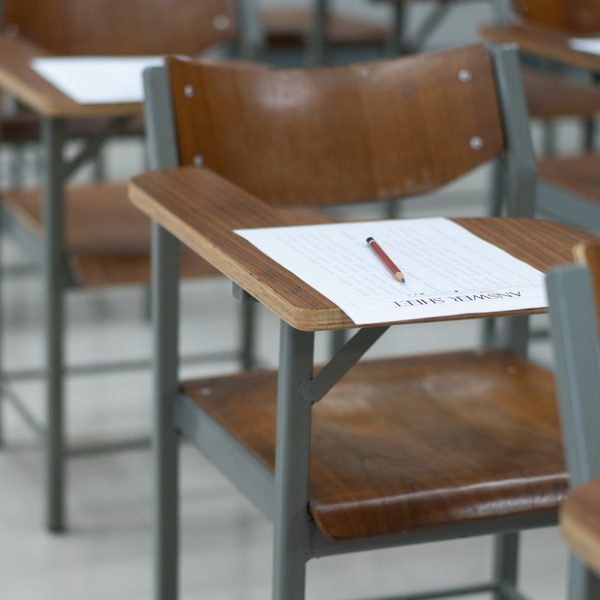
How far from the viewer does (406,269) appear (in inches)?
57.1

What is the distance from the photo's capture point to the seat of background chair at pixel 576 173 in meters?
2.60

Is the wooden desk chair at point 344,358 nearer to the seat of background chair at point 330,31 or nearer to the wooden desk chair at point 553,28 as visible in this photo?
the wooden desk chair at point 553,28

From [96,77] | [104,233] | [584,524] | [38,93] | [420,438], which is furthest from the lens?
[104,233]

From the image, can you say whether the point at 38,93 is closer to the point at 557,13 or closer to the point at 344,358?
the point at 344,358

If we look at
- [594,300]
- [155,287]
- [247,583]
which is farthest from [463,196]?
[594,300]

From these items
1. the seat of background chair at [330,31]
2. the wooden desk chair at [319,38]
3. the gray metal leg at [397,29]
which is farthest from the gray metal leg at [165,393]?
the seat of background chair at [330,31]

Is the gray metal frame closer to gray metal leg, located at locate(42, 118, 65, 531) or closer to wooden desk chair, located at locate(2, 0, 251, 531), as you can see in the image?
wooden desk chair, located at locate(2, 0, 251, 531)

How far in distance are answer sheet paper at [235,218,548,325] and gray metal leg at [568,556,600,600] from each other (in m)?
0.31

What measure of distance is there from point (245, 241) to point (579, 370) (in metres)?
0.54

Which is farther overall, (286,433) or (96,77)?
(96,77)

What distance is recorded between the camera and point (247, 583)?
2377 millimetres

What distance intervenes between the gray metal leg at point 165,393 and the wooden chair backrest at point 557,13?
5.00 ft

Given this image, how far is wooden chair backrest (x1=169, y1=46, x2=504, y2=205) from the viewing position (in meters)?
1.95

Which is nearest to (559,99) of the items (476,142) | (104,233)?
(104,233)
